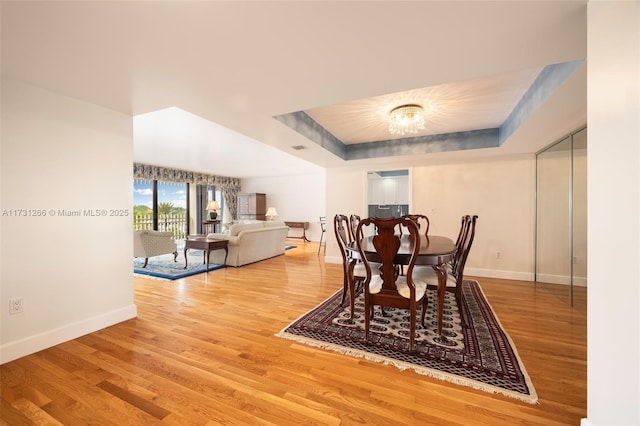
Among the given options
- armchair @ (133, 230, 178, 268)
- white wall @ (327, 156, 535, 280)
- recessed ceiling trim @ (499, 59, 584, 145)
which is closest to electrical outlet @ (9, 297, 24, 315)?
armchair @ (133, 230, 178, 268)

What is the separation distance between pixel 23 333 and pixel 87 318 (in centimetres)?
40

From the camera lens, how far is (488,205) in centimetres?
445

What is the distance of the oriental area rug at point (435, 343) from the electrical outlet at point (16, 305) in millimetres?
1985

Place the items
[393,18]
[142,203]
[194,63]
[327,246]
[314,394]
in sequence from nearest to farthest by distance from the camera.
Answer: [393,18], [314,394], [194,63], [327,246], [142,203]

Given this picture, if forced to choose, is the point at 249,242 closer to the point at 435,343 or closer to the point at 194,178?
the point at 435,343

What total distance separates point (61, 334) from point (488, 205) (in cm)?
573

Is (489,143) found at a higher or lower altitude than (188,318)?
higher

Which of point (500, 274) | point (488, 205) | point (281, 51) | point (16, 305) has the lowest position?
point (500, 274)

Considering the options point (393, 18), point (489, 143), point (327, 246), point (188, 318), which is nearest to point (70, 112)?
point (188, 318)

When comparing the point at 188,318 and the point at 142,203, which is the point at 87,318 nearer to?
the point at 188,318

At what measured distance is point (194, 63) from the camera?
68.1 inches

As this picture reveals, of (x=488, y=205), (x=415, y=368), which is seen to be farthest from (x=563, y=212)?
(x=415, y=368)

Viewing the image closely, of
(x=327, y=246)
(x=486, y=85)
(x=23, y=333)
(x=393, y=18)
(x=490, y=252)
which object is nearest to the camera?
(x=393, y=18)

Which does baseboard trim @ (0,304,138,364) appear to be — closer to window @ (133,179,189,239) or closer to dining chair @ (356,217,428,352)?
dining chair @ (356,217,428,352)
